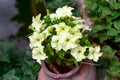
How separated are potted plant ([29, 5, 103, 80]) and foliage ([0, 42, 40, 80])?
25 centimetres

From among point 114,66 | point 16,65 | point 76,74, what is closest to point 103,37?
point 114,66

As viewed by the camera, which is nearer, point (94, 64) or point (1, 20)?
point (94, 64)

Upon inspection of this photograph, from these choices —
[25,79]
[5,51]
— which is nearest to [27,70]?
[25,79]

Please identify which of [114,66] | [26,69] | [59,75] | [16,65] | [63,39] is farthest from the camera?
[16,65]

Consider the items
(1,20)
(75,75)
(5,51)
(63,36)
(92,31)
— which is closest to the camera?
(63,36)

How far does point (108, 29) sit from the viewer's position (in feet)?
8.23

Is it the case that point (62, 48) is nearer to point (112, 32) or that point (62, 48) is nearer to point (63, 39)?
point (63, 39)

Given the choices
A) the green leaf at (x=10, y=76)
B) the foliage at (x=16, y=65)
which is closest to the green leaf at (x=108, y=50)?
the foliage at (x=16, y=65)

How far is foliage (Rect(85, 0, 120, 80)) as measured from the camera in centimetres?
247

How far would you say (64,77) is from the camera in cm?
226

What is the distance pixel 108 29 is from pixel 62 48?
1.59 feet

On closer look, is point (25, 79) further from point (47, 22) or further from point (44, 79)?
point (47, 22)

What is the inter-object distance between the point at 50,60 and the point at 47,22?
0.84 feet

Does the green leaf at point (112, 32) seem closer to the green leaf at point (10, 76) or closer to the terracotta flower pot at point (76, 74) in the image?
the terracotta flower pot at point (76, 74)
